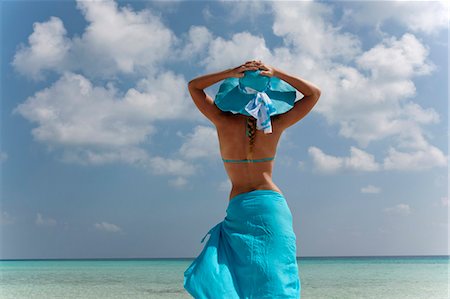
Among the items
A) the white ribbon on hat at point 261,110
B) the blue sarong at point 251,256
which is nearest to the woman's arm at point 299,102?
the white ribbon on hat at point 261,110

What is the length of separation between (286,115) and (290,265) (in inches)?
42.1

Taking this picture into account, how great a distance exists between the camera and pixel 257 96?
163 inches

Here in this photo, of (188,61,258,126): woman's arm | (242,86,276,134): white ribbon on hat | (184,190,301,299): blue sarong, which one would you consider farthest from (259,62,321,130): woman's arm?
(184,190,301,299): blue sarong

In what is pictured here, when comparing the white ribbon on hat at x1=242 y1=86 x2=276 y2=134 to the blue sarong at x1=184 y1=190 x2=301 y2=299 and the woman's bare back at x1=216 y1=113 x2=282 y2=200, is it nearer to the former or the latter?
the woman's bare back at x1=216 y1=113 x2=282 y2=200

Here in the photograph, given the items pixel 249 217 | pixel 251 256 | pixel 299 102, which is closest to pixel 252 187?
pixel 249 217

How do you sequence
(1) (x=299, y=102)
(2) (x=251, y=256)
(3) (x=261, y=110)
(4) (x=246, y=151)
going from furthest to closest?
(1) (x=299, y=102), (4) (x=246, y=151), (3) (x=261, y=110), (2) (x=251, y=256)

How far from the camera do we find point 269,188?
417cm

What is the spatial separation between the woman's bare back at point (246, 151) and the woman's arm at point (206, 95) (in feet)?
0.26

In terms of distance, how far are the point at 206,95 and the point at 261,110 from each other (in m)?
0.46

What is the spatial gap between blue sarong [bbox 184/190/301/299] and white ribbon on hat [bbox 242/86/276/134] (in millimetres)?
455

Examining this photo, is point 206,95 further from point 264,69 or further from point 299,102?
point 299,102

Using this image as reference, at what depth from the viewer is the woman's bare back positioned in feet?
13.7

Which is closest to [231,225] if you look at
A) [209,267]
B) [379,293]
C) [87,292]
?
[209,267]

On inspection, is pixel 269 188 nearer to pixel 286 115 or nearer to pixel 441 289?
pixel 286 115
